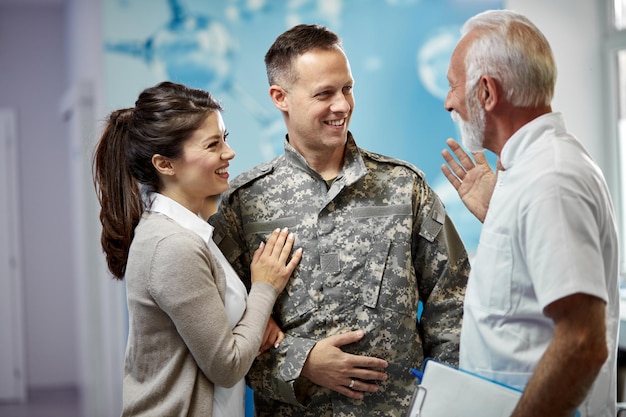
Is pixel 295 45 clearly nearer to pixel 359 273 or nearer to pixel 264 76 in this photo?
pixel 359 273

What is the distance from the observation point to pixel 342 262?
6.18ft

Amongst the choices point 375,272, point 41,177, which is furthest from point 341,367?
point 41,177

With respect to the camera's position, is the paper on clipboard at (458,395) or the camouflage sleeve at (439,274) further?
the camouflage sleeve at (439,274)

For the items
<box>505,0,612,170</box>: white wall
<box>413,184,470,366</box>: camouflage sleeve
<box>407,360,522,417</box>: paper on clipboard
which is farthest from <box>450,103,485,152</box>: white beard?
<box>505,0,612,170</box>: white wall

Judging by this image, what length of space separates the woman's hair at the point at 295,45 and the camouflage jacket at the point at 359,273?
0.67 feet

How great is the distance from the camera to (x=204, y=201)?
1.84 metres

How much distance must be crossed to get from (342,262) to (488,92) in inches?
25.2

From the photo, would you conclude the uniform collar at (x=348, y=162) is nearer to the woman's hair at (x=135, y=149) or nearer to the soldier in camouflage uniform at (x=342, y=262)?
the soldier in camouflage uniform at (x=342, y=262)

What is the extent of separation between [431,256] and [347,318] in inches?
10.2

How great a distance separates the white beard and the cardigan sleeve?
0.59 meters

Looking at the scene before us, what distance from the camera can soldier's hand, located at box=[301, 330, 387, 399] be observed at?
1797 millimetres

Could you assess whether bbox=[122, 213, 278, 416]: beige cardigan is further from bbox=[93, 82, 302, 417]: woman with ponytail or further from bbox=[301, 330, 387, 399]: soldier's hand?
bbox=[301, 330, 387, 399]: soldier's hand

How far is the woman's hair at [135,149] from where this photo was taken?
168 cm

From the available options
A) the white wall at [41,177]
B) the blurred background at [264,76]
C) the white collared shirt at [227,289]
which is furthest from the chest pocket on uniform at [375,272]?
the white wall at [41,177]
